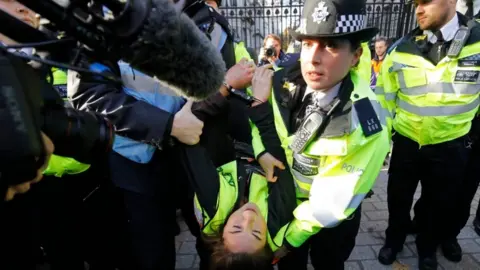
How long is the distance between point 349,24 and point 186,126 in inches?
38.5

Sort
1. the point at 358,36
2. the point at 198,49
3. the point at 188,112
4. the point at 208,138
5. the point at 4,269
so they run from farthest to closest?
the point at 208,138 → the point at 4,269 → the point at 188,112 → the point at 358,36 → the point at 198,49

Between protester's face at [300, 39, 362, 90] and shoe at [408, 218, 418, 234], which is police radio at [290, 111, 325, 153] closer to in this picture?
protester's face at [300, 39, 362, 90]

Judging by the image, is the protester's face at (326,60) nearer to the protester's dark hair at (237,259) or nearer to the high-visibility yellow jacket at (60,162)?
the protester's dark hair at (237,259)

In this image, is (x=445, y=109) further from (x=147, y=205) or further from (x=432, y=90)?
(x=147, y=205)

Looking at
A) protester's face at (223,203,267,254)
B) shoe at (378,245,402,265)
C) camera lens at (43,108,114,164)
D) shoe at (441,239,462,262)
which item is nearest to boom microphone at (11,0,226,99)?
camera lens at (43,108,114,164)

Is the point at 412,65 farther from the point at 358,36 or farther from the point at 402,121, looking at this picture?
the point at 358,36

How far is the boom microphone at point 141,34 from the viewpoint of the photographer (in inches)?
32.3

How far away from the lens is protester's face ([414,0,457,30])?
2.57 metres

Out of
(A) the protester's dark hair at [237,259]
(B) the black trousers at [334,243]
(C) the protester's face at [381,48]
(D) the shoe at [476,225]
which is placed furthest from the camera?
(C) the protester's face at [381,48]

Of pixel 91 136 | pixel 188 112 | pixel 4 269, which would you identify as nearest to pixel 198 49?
pixel 91 136

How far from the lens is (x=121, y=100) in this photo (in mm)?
1702

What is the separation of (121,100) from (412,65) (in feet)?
7.66

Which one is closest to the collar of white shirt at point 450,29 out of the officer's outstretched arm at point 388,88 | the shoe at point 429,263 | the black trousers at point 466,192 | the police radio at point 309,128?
the officer's outstretched arm at point 388,88

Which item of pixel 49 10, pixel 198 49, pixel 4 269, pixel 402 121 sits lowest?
pixel 4 269
